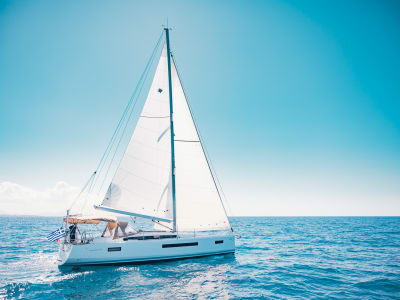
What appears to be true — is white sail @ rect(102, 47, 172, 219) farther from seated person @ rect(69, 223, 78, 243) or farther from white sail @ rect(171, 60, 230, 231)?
seated person @ rect(69, 223, 78, 243)

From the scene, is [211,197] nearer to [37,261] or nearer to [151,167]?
[151,167]

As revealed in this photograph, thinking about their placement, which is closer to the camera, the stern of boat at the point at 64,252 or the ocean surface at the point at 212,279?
the ocean surface at the point at 212,279

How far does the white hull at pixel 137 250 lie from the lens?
39.8 feet

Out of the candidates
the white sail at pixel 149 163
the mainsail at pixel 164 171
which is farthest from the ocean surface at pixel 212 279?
the white sail at pixel 149 163

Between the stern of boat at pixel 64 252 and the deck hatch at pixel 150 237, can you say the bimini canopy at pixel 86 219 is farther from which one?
the deck hatch at pixel 150 237

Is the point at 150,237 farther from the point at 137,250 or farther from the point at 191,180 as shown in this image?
the point at 191,180

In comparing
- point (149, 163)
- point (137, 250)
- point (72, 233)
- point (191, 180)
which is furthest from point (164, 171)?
point (72, 233)

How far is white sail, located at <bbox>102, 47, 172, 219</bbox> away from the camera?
1342 centimetres

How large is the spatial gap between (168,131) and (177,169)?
8.91ft

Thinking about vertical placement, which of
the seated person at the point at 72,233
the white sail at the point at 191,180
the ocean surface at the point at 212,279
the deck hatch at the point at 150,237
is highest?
the white sail at the point at 191,180

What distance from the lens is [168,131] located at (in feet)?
48.5

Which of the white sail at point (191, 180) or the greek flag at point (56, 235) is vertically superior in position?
the white sail at point (191, 180)

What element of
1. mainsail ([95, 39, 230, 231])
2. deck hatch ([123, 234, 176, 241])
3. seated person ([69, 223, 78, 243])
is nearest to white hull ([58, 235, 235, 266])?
deck hatch ([123, 234, 176, 241])

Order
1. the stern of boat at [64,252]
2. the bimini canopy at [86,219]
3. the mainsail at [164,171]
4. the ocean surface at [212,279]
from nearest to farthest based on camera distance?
the ocean surface at [212,279] < the stern of boat at [64,252] < the bimini canopy at [86,219] < the mainsail at [164,171]
